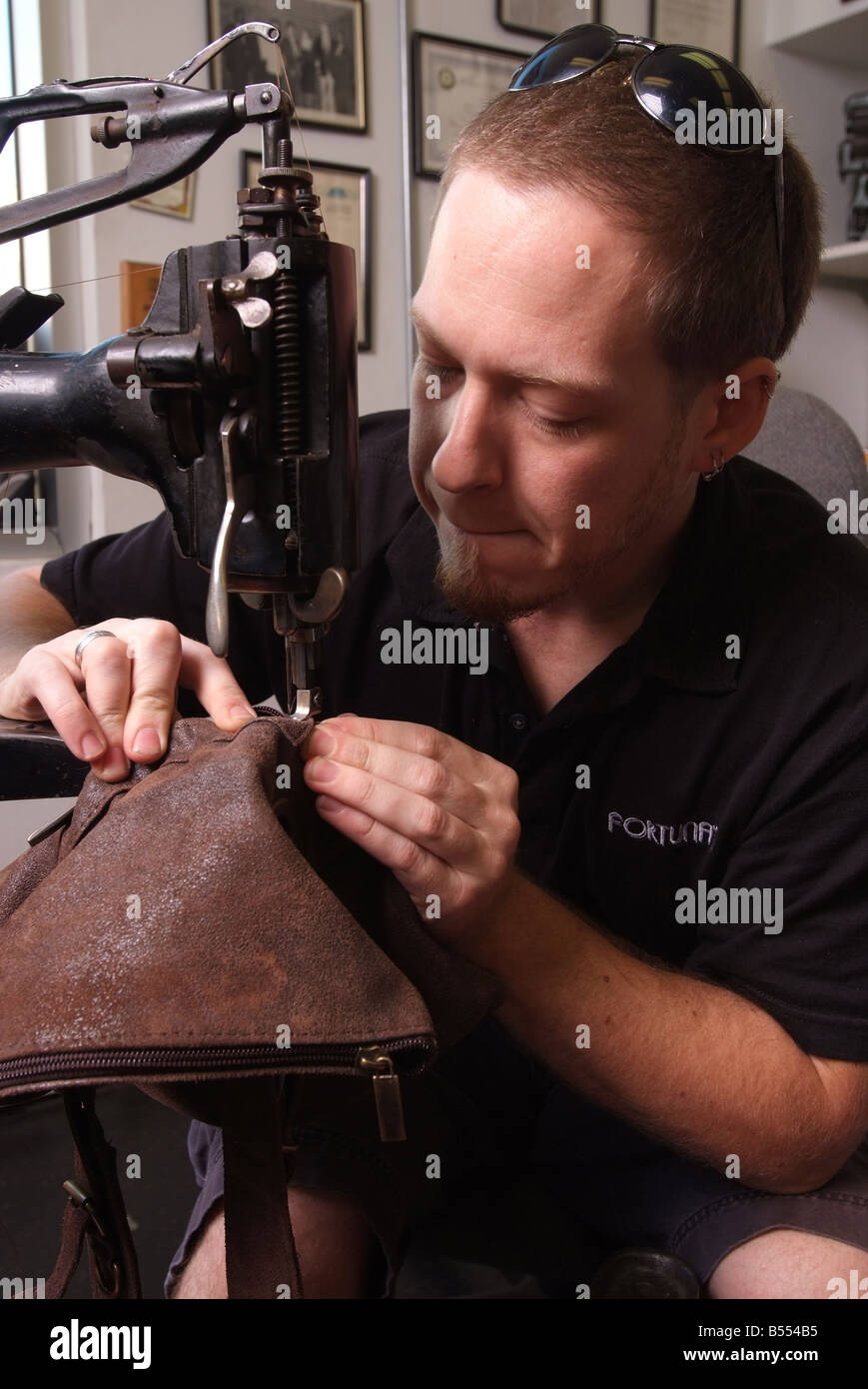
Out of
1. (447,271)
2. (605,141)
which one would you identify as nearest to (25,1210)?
(447,271)

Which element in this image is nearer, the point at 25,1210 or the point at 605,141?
the point at 605,141

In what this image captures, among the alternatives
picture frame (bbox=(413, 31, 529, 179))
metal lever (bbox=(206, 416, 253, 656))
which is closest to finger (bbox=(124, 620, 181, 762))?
metal lever (bbox=(206, 416, 253, 656))

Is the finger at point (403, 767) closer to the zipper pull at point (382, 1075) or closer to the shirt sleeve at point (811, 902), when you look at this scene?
the zipper pull at point (382, 1075)

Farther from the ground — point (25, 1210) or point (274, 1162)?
point (274, 1162)

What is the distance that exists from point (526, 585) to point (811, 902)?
1.18 ft

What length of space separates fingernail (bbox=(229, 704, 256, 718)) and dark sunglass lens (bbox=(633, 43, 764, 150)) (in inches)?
22.8

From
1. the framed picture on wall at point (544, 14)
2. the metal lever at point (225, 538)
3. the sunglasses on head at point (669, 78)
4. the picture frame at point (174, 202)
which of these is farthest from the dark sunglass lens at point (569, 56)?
the framed picture on wall at point (544, 14)

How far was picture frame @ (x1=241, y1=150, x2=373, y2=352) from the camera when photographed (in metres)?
2.13

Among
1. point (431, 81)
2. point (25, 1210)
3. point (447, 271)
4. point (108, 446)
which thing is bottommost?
point (25, 1210)
